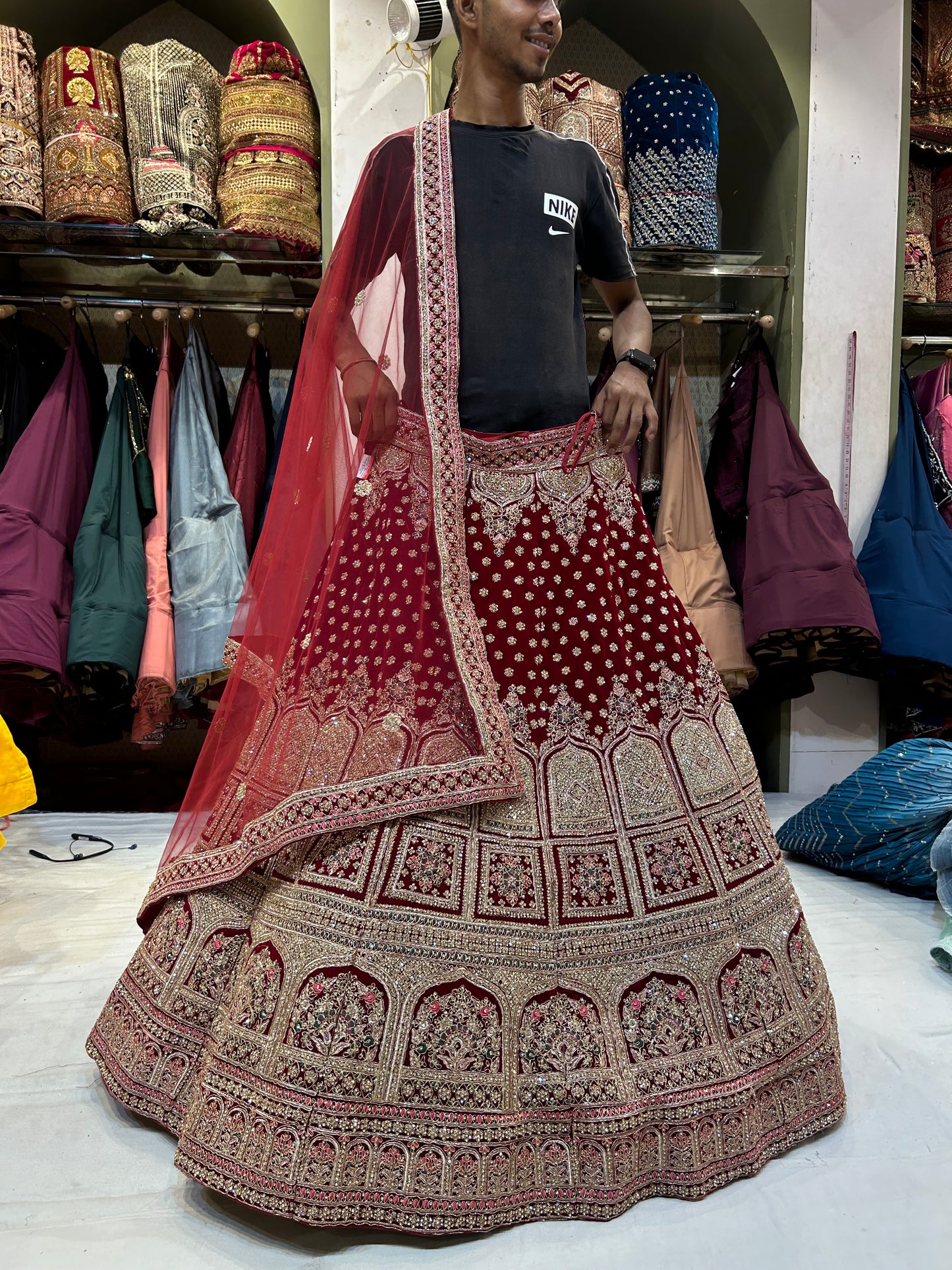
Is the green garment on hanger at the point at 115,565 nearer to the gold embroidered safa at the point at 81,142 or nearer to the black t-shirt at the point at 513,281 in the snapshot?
the gold embroidered safa at the point at 81,142

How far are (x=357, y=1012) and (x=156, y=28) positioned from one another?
3.32m

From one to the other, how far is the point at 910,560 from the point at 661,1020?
6.69 ft

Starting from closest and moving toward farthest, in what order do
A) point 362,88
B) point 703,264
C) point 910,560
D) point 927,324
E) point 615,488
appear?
point 615,488, point 362,88, point 910,560, point 703,264, point 927,324

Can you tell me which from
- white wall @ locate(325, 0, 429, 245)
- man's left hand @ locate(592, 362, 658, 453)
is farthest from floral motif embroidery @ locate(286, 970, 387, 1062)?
white wall @ locate(325, 0, 429, 245)

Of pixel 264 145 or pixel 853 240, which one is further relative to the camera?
pixel 853 240

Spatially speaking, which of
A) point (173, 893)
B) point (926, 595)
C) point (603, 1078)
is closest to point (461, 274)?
point (173, 893)

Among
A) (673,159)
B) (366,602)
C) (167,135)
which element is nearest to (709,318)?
(673,159)

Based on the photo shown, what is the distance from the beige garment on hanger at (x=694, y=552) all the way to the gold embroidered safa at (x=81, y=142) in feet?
5.47

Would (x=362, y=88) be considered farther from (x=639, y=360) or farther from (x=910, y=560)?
(x=910, y=560)

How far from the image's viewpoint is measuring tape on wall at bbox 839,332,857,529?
283 centimetres

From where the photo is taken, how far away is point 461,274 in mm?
1198

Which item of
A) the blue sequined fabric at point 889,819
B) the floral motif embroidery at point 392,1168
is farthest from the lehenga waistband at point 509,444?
the blue sequined fabric at point 889,819

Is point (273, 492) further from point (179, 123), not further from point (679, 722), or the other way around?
point (179, 123)

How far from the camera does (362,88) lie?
256cm
